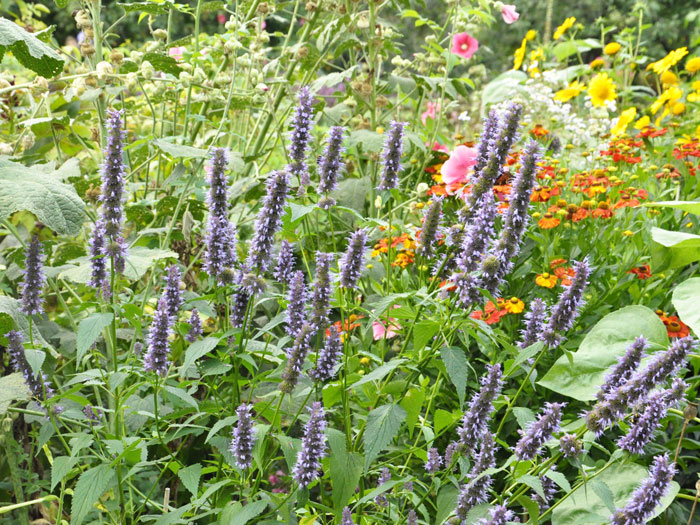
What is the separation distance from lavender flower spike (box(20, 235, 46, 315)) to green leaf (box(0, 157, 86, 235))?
101mm

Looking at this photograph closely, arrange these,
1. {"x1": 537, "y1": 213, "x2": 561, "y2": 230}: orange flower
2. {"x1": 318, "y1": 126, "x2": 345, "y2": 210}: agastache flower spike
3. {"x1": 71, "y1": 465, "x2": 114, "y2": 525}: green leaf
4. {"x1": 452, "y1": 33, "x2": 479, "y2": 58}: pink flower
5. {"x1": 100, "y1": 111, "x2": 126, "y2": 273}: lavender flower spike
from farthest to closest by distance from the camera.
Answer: {"x1": 452, "y1": 33, "x2": 479, "y2": 58}: pink flower → {"x1": 537, "y1": 213, "x2": 561, "y2": 230}: orange flower → {"x1": 318, "y1": 126, "x2": 345, "y2": 210}: agastache flower spike → {"x1": 100, "y1": 111, "x2": 126, "y2": 273}: lavender flower spike → {"x1": 71, "y1": 465, "x2": 114, "y2": 525}: green leaf

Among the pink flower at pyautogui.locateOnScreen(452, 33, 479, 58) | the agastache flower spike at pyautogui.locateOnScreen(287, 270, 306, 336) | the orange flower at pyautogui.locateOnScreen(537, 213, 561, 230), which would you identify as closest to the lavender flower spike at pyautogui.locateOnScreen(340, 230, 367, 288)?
the agastache flower spike at pyautogui.locateOnScreen(287, 270, 306, 336)

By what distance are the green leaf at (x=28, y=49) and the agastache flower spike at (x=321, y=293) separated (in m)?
0.84

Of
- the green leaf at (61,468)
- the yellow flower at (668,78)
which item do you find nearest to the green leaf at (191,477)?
the green leaf at (61,468)

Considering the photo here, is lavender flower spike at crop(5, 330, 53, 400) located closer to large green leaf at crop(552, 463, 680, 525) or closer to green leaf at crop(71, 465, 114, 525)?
green leaf at crop(71, 465, 114, 525)

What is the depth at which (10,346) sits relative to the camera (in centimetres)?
167

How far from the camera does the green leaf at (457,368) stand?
1.54m

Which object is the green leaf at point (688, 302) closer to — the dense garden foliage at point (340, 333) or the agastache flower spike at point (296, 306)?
the dense garden foliage at point (340, 333)

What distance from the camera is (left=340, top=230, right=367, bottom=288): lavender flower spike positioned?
164cm

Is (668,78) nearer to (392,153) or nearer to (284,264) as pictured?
(392,153)

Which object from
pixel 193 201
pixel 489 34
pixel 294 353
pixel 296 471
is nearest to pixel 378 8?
pixel 193 201

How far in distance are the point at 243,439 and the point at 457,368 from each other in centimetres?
50

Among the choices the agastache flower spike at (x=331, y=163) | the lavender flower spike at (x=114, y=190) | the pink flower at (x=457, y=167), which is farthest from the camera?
the pink flower at (x=457, y=167)

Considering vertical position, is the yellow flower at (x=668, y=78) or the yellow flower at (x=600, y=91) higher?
the yellow flower at (x=668, y=78)
